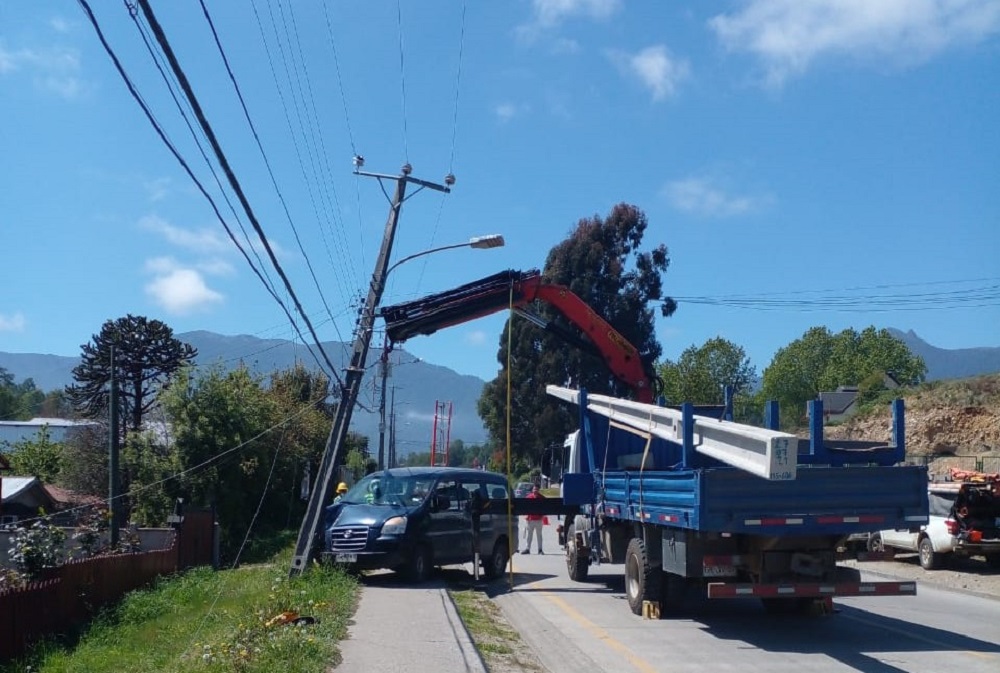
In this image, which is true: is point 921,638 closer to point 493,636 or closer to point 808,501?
point 808,501

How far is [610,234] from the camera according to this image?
50.7 meters

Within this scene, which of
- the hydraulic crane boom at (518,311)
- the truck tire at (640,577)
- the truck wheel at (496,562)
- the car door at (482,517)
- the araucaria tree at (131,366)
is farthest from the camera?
the araucaria tree at (131,366)

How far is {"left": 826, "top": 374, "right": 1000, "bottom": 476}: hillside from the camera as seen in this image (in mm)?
37062

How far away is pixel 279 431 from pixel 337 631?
84.7ft

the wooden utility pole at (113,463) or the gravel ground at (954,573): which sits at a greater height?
the wooden utility pole at (113,463)

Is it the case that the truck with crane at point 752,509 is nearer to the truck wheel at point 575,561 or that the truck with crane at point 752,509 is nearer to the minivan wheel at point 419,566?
the truck wheel at point 575,561

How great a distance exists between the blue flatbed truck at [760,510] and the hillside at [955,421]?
2354 cm

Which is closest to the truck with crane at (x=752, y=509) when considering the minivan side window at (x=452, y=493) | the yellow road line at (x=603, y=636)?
the yellow road line at (x=603, y=636)

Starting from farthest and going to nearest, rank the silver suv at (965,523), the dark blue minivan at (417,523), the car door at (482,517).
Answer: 1. the silver suv at (965,523)
2. the car door at (482,517)
3. the dark blue minivan at (417,523)

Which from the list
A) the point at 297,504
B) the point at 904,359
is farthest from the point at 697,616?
the point at 904,359

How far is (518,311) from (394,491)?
174 inches

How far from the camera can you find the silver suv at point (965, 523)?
2012cm

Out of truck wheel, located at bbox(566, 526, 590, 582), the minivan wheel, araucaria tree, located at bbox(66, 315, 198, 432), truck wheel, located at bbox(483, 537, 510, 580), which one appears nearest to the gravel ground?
truck wheel, located at bbox(566, 526, 590, 582)

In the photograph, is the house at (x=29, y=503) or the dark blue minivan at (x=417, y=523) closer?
the dark blue minivan at (x=417, y=523)
